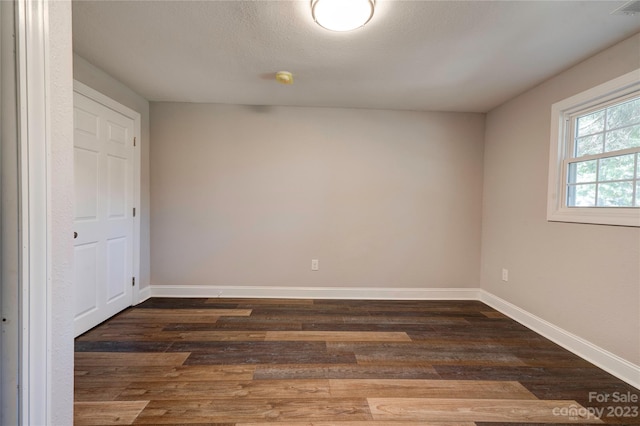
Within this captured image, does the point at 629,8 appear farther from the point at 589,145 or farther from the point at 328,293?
the point at 328,293

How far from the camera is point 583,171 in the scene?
2.02 meters

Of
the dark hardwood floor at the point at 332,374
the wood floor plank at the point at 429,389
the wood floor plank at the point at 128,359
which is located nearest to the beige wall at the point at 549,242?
the dark hardwood floor at the point at 332,374

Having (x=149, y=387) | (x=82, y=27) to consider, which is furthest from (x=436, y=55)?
(x=149, y=387)

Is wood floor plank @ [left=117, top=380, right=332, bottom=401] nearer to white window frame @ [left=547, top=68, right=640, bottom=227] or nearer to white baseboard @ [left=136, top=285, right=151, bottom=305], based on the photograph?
white baseboard @ [left=136, top=285, right=151, bottom=305]

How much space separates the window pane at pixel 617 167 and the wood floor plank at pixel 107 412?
3392mm

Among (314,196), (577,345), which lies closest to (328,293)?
(314,196)

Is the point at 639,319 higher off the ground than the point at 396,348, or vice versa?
the point at 639,319

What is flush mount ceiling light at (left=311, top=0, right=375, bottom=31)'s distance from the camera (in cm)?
134

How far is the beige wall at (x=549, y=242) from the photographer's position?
5.49ft

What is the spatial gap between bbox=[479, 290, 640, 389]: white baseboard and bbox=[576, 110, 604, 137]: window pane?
1608 millimetres

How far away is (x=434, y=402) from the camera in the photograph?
4.75 feet

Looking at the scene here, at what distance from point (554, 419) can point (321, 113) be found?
301cm

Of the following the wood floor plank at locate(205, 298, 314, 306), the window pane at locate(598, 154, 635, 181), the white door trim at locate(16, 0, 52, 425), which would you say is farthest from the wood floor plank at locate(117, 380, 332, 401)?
the window pane at locate(598, 154, 635, 181)

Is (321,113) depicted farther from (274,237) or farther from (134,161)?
(134,161)
